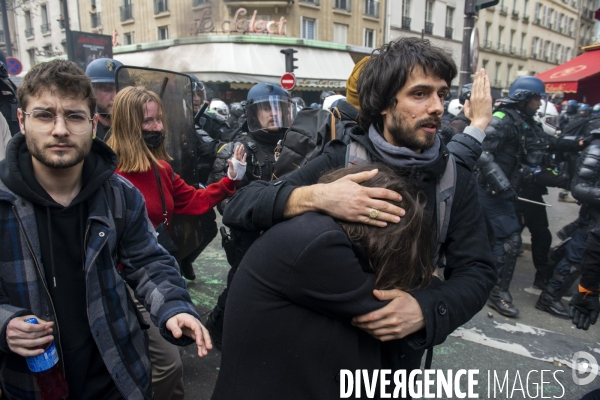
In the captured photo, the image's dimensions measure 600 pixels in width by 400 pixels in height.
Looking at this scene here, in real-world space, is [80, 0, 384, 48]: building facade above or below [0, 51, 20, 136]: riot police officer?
above

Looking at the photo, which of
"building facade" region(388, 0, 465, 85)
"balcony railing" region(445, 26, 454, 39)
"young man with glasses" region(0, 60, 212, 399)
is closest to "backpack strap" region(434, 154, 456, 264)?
"young man with glasses" region(0, 60, 212, 399)

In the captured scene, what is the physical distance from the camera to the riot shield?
9.43ft

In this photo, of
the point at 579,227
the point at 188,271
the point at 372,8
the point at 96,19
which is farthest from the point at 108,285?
the point at 96,19

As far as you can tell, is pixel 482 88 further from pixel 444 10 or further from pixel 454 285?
pixel 444 10

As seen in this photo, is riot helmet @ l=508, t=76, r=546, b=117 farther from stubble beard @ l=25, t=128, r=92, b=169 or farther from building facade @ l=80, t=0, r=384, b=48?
building facade @ l=80, t=0, r=384, b=48

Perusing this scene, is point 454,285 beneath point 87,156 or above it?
beneath

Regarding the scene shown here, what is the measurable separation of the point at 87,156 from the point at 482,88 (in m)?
1.67

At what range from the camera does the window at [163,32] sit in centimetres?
2606

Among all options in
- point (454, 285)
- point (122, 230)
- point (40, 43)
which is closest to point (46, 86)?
point (122, 230)

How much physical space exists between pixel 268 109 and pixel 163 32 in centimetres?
2563

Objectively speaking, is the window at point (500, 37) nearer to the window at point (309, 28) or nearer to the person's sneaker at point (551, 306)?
the window at point (309, 28)

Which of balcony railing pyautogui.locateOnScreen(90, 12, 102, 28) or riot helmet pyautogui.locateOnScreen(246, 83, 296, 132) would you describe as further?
balcony railing pyautogui.locateOnScreen(90, 12, 102, 28)

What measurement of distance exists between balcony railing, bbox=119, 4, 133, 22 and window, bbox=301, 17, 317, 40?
37.0 ft

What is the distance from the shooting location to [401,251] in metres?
1.27
